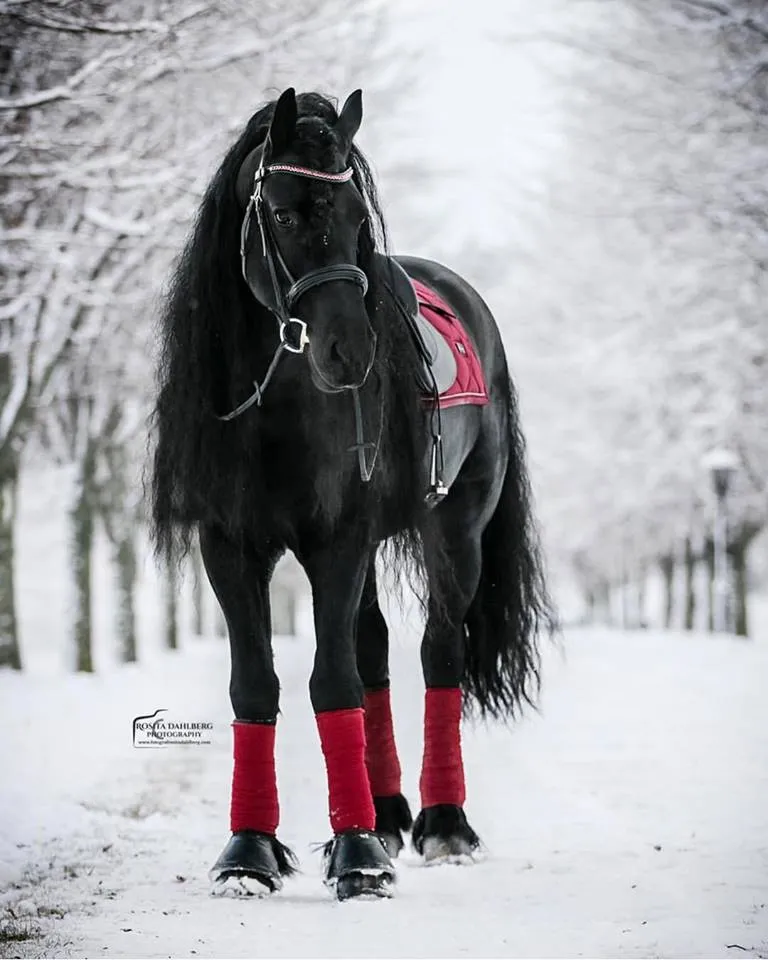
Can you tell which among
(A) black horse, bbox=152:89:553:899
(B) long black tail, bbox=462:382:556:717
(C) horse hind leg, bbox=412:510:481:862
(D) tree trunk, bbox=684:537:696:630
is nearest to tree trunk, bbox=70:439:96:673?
(B) long black tail, bbox=462:382:556:717

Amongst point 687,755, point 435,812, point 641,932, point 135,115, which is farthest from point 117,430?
→ point 641,932

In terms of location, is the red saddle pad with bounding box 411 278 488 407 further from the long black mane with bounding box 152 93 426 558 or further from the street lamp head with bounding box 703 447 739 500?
the street lamp head with bounding box 703 447 739 500

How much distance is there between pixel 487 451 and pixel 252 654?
181 cm

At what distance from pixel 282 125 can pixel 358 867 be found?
2.29m

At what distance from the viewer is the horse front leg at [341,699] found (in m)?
4.27

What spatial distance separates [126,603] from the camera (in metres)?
18.0

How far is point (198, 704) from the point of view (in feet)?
35.6

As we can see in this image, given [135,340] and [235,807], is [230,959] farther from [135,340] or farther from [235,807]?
[135,340]

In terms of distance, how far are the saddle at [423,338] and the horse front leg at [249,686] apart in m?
0.97

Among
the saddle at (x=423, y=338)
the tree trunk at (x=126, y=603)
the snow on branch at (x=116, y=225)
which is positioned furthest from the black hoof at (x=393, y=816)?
the tree trunk at (x=126, y=603)

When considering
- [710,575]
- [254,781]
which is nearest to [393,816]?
[254,781]

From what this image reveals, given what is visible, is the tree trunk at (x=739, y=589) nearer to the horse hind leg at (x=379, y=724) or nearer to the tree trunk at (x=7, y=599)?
the tree trunk at (x=7, y=599)

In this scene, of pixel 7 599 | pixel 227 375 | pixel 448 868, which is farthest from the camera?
pixel 7 599

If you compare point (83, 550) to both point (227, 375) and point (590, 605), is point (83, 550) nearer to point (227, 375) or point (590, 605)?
point (227, 375)
